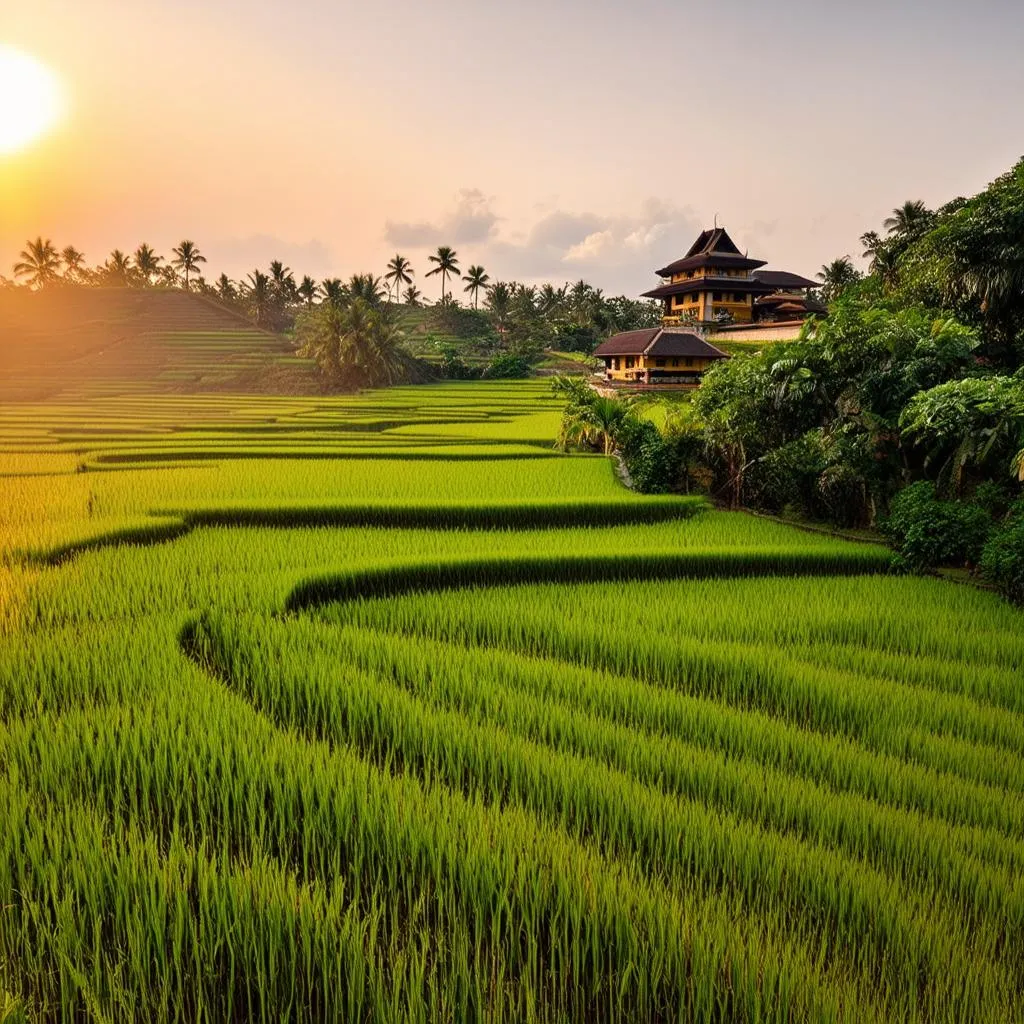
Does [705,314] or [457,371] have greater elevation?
[705,314]

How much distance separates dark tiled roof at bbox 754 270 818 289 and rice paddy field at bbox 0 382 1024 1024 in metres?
35.4

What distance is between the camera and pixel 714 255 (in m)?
36.2

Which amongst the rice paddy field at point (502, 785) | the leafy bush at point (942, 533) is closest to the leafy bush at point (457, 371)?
the rice paddy field at point (502, 785)

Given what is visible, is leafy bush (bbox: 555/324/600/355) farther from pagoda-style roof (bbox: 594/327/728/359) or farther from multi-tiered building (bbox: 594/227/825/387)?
pagoda-style roof (bbox: 594/327/728/359)

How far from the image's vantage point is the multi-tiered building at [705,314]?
28.0 m

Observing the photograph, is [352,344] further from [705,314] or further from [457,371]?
[705,314]

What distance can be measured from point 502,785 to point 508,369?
40.6 metres

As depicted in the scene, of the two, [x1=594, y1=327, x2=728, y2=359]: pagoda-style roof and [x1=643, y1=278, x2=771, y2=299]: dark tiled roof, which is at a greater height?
[x1=643, y1=278, x2=771, y2=299]: dark tiled roof

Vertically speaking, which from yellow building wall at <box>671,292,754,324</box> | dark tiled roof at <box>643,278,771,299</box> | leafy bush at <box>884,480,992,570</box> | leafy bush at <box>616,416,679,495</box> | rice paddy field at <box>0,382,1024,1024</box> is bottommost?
rice paddy field at <box>0,382,1024,1024</box>

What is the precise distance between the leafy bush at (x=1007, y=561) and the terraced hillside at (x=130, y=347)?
112 ft

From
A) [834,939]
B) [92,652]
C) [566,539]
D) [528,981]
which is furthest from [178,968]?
[566,539]

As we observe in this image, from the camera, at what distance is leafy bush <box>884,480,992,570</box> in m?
6.96

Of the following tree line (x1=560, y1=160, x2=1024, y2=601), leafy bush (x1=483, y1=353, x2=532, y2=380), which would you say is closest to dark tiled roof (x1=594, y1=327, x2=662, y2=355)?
leafy bush (x1=483, y1=353, x2=532, y2=380)

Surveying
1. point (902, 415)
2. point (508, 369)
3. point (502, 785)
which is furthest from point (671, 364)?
point (502, 785)
